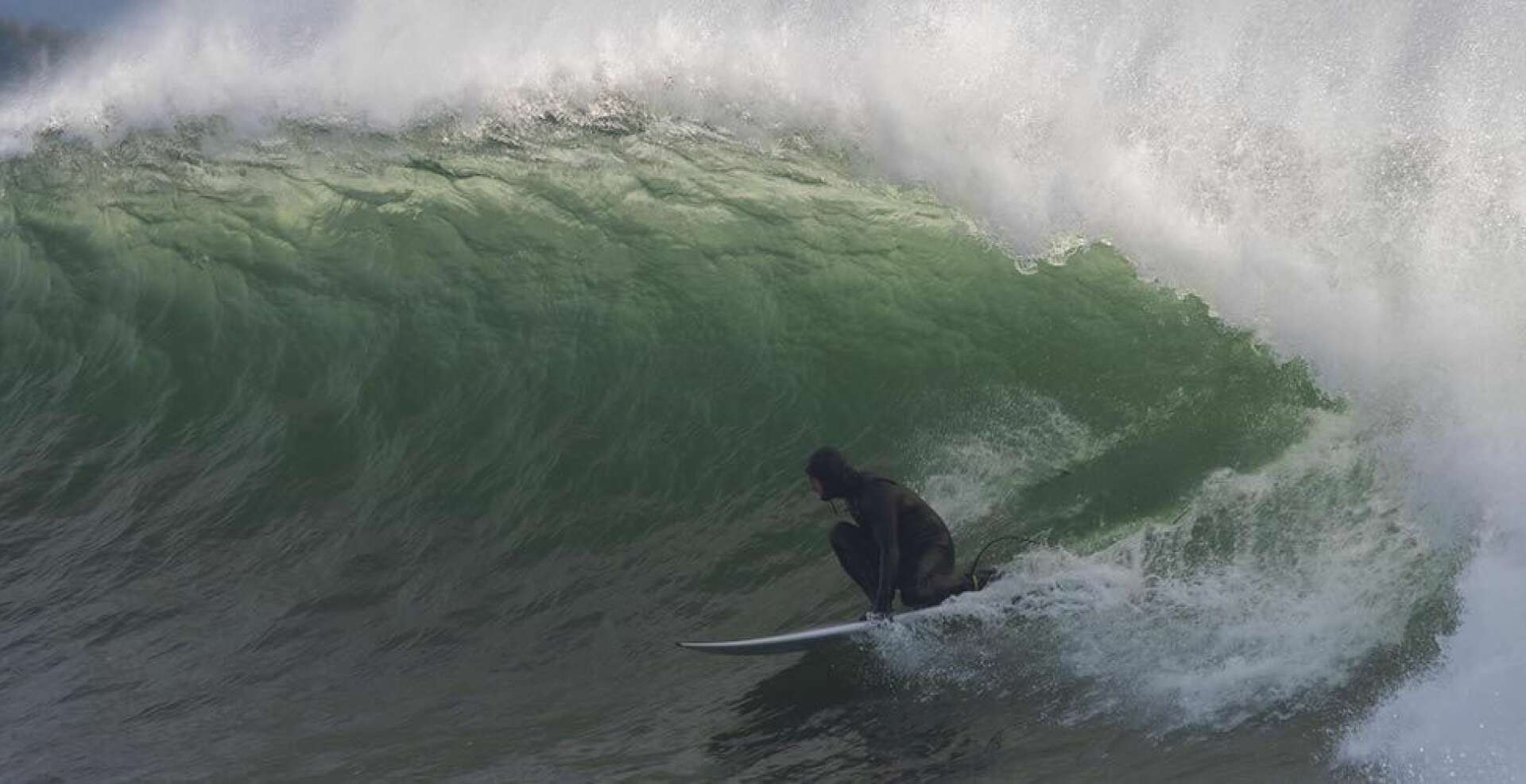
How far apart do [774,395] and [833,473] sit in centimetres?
191

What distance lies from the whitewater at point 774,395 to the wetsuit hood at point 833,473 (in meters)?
0.64

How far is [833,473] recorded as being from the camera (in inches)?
259

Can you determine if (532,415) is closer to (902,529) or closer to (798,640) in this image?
(798,640)

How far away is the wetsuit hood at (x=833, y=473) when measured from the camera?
6574 mm

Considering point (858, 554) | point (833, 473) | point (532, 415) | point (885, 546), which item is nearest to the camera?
point (885, 546)

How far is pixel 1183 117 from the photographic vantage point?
8.26 meters

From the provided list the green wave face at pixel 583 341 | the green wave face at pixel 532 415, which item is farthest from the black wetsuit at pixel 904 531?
the green wave face at pixel 583 341

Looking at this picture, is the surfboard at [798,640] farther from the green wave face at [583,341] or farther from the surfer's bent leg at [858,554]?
the green wave face at [583,341]

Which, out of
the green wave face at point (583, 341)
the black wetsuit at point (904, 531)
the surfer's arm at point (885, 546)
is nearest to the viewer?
the surfer's arm at point (885, 546)

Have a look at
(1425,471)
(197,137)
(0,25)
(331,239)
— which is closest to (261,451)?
(331,239)

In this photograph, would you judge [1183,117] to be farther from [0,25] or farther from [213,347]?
[0,25]

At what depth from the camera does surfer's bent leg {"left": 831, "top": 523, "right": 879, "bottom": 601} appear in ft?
21.9

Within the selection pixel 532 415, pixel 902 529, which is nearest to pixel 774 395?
pixel 532 415

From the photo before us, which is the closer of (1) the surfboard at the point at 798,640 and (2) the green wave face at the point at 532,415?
(1) the surfboard at the point at 798,640
